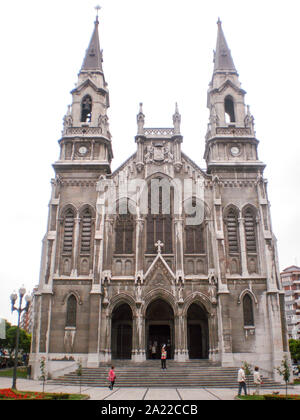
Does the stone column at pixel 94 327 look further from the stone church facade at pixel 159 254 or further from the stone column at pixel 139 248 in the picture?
the stone column at pixel 139 248

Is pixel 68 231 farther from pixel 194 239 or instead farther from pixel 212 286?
pixel 212 286

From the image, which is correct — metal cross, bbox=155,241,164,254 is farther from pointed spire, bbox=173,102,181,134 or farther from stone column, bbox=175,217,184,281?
pointed spire, bbox=173,102,181,134

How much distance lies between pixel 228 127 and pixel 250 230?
10.4 m

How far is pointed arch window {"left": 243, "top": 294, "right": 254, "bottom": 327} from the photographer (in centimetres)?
2995

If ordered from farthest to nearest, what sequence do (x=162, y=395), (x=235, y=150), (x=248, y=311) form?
(x=235, y=150)
(x=248, y=311)
(x=162, y=395)

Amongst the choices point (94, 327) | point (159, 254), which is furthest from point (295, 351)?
point (94, 327)

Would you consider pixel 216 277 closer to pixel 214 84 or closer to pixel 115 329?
pixel 115 329

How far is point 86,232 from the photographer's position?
32938mm

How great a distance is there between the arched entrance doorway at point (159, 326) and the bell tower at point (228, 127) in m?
13.0

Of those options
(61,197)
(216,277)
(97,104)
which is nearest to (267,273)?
(216,277)

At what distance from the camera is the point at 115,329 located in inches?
1257

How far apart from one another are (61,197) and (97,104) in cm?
1052

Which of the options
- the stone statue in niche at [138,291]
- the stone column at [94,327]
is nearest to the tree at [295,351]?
the stone statue in niche at [138,291]

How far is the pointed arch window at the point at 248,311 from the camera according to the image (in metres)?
30.0
